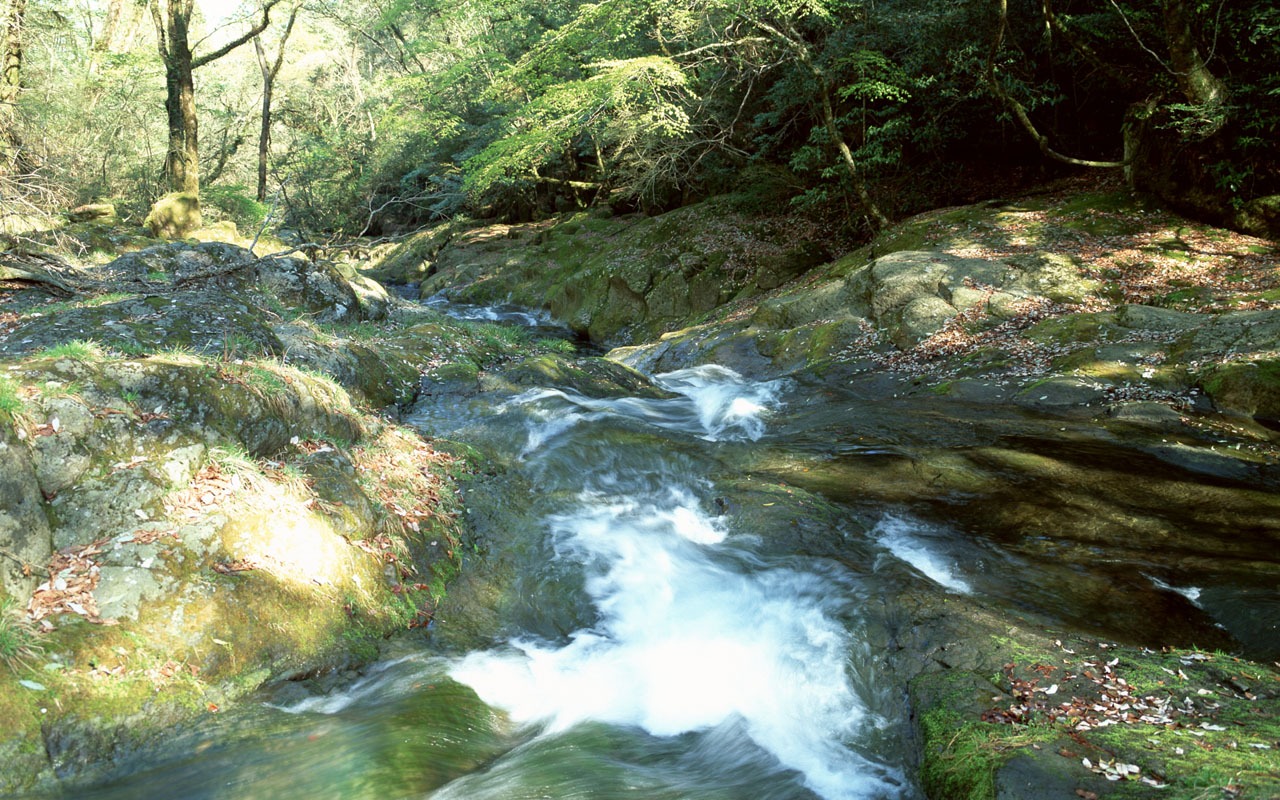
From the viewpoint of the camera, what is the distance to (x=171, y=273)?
979 cm

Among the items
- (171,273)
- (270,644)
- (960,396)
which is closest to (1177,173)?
(960,396)

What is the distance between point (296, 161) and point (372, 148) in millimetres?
3608

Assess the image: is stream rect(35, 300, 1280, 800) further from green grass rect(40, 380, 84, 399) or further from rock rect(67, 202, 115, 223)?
rock rect(67, 202, 115, 223)

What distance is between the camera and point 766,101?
1756 centimetres

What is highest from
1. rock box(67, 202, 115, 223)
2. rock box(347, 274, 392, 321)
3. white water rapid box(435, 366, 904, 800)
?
rock box(67, 202, 115, 223)

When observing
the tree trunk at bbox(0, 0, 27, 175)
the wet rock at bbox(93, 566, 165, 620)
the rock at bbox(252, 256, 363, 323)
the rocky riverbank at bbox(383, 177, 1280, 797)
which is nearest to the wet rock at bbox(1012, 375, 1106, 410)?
the rocky riverbank at bbox(383, 177, 1280, 797)

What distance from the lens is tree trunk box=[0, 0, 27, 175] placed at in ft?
35.1

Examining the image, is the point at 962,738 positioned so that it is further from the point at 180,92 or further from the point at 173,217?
the point at 180,92

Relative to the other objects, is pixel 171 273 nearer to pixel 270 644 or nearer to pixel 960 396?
pixel 270 644

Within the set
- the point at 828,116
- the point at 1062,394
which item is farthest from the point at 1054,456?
the point at 828,116

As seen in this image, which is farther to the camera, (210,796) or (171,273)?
(171,273)

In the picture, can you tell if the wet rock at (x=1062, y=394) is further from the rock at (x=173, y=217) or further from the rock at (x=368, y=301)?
the rock at (x=173, y=217)

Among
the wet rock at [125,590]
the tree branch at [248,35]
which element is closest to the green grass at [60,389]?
the wet rock at [125,590]

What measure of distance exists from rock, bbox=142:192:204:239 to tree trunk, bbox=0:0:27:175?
3.38 meters
